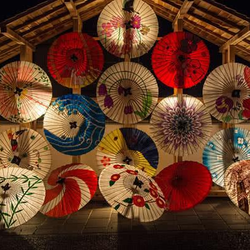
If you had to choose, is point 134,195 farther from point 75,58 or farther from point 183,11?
point 183,11

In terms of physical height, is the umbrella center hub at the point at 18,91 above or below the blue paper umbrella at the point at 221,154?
above

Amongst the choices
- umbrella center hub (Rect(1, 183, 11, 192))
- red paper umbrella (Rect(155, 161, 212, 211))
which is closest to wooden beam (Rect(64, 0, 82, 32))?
umbrella center hub (Rect(1, 183, 11, 192))

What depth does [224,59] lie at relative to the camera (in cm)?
649

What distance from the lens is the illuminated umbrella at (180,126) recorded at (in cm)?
550

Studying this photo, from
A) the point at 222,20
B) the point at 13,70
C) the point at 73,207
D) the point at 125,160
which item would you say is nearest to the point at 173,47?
the point at 222,20

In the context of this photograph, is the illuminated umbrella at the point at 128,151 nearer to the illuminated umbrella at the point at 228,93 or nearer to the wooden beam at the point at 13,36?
the illuminated umbrella at the point at 228,93

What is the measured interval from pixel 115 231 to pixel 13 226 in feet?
5.45

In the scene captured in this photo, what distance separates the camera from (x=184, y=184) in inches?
202

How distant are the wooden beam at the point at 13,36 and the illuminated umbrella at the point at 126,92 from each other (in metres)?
1.76

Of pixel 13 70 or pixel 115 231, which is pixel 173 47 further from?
pixel 115 231

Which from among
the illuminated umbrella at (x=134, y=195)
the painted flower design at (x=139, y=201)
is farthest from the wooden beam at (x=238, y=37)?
the painted flower design at (x=139, y=201)

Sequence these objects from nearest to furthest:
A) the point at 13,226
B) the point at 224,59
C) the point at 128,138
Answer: the point at 13,226, the point at 128,138, the point at 224,59

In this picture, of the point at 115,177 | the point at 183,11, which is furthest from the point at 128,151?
the point at 183,11

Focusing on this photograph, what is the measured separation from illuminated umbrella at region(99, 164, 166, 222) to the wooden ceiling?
3.18 meters
